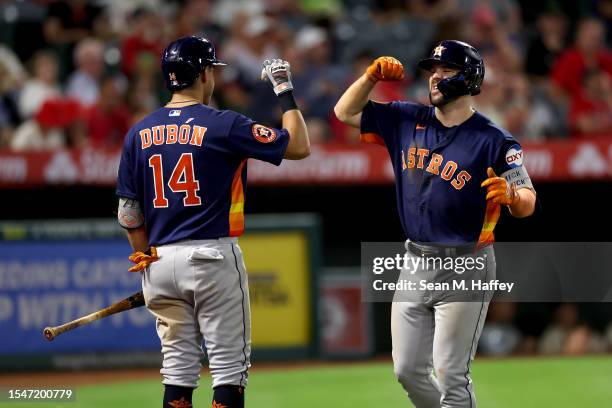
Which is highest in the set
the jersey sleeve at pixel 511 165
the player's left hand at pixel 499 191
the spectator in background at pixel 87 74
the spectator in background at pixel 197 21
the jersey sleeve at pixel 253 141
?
the spectator in background at pixel 197 21

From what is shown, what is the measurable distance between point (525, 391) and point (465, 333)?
320cm

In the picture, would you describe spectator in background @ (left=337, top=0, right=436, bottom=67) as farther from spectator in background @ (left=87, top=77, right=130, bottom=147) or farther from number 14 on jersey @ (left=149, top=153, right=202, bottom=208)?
number 14 on jersey @ (left=149, top=153, right=202, bottom=208)

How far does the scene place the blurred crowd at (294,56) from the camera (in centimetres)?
1116

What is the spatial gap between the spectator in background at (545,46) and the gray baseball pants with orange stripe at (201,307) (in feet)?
25.9

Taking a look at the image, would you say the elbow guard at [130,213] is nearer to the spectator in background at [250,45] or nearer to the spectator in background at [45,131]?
the spectator in background at [45,131]

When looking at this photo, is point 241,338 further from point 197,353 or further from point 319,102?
point 319,102

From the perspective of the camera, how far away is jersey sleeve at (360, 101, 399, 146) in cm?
609

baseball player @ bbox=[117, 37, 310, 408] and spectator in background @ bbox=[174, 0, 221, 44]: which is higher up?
spectator in background @ bbox=[174, 0, 221, 44]

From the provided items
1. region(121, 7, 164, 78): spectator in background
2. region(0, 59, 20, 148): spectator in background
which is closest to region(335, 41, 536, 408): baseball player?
region(0, 59, 20, 148): spectator in background

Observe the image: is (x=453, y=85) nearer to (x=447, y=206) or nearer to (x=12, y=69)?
(x=447, y=206)

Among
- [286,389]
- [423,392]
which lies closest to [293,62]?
[286,389]

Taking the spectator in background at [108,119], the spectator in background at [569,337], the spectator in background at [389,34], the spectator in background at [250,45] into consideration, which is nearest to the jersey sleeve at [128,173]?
the spectator in background at [108,119]

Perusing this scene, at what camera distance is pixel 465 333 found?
571 cm

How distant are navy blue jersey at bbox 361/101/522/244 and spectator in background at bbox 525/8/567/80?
7.09 meters
